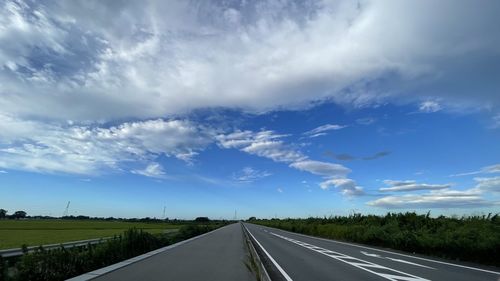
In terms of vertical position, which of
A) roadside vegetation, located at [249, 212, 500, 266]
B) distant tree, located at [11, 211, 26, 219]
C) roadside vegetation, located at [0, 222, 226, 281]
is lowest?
roadside vegetation, located at [0, 222, 226, 281]

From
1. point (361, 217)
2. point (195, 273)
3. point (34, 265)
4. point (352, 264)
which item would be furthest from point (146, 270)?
point (361, 217)

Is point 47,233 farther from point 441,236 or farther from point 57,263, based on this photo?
point 441,236

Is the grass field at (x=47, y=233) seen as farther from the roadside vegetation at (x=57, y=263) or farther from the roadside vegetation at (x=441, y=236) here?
the roadside vegetation at (x=441, y=236)

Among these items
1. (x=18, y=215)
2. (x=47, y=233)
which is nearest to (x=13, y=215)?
(x=18, y=215)

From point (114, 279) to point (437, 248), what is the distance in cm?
1692

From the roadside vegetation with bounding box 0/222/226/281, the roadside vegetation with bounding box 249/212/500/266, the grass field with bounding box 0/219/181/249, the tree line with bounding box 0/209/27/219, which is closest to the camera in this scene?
the roadside vegetation with bounding box 0/222/226/281

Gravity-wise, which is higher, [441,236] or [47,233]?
[47,233]

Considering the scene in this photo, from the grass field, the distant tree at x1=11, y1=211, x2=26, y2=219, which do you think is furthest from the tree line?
the grass field

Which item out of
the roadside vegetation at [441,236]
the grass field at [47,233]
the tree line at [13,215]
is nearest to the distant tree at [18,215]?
the tree line at [13,215]

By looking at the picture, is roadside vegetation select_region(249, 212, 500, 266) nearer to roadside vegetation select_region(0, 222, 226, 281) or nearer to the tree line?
roadside vegetation select_region(0, 222, 226, 281)

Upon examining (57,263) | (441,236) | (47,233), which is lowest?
(57,263)

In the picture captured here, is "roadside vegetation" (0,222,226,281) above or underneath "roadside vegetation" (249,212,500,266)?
underneath

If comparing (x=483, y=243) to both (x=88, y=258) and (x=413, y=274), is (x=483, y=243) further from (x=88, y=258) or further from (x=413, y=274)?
(x=88, y=258)

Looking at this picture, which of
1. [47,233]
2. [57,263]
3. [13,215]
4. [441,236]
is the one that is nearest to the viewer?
[57,263]
